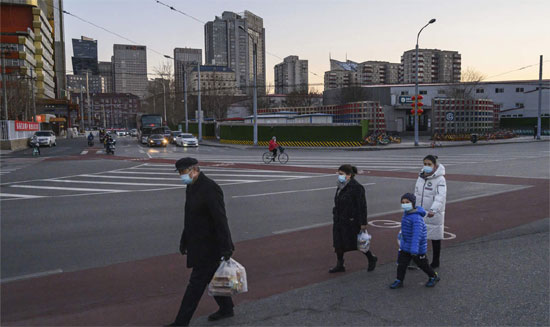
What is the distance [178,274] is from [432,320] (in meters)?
3.57

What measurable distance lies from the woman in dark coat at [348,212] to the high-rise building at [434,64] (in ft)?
619

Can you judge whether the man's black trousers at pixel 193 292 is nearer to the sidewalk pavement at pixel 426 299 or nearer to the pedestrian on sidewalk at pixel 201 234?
the pedestrian on sidewalk at pixel 201 234

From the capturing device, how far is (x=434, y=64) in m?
188

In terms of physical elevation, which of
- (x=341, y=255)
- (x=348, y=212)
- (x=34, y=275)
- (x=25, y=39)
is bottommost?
(x=34, y=275)

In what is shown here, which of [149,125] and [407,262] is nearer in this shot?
[407,262]

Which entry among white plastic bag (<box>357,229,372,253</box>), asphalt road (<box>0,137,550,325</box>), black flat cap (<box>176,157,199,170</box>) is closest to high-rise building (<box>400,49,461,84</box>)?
asphalt road (<box>0,137,550,325</box>)

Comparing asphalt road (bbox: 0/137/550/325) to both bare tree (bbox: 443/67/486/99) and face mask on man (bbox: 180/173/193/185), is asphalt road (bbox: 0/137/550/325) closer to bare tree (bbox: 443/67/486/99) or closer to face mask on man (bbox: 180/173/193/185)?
face mask on man (bbox: 180/173/193/185)

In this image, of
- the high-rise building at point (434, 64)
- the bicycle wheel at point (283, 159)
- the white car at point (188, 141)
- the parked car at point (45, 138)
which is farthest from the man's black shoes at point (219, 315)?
the high-rise building at point (434, 64)

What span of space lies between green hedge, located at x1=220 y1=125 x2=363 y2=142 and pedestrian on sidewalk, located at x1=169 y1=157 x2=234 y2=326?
38352mm

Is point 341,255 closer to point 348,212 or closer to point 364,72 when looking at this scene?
point 348,212

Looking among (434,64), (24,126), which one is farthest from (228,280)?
(434,64)

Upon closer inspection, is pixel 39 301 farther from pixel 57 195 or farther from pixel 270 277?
pixel 57 195

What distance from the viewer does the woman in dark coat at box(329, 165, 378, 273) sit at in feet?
20.4

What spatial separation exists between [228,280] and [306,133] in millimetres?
39440
